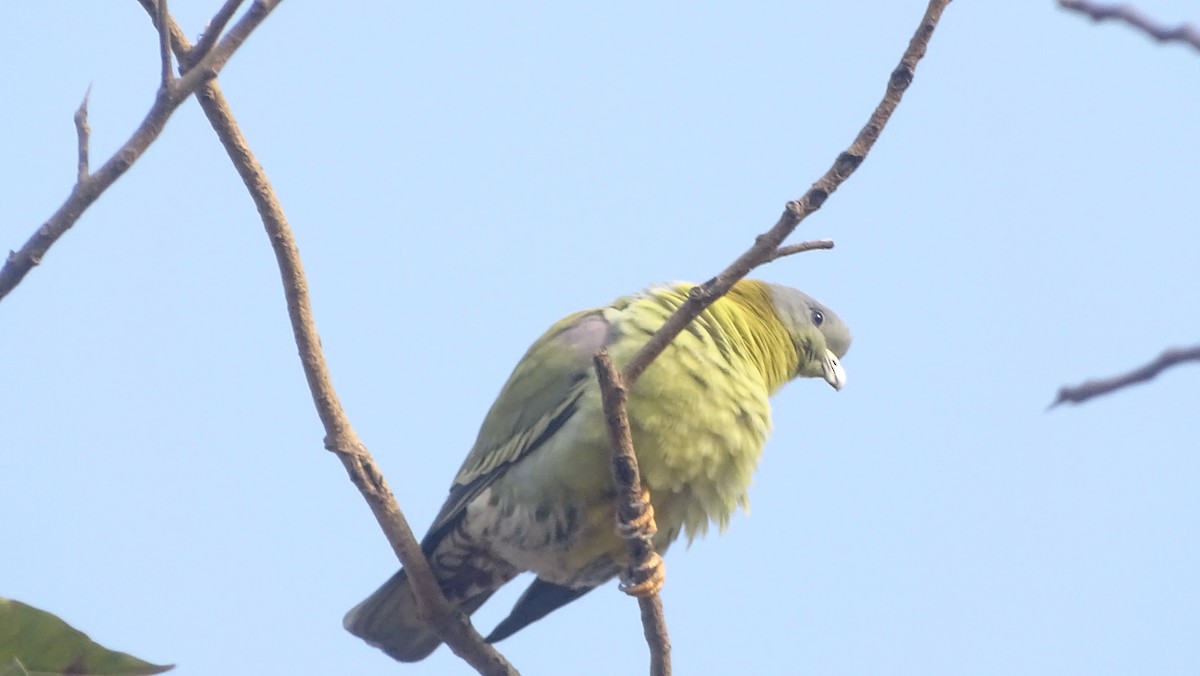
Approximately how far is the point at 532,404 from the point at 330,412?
0.78 metres

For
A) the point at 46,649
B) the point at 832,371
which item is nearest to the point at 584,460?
the point at 832,371

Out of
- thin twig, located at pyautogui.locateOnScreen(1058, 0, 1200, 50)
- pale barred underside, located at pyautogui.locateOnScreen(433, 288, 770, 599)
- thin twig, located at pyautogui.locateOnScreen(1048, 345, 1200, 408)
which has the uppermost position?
pale barred underside, located at pyautogui.locateOnScreen(433, 288, 770, 599)

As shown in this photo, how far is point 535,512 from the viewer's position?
4.02 meters

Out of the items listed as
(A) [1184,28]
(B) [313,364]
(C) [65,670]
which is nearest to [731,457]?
(B) [313,364]

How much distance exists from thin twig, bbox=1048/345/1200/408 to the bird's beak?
12.5 ft

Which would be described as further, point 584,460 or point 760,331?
point 760,331

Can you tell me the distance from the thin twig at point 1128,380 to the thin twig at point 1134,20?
0.98ft

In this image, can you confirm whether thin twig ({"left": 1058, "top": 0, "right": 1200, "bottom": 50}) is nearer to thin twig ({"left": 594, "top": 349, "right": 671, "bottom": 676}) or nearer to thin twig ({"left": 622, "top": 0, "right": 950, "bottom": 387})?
thin twig ({"left": 622, "top": 0, "right": 950, "bottom": 387})

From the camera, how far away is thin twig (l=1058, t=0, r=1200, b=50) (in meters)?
1.17

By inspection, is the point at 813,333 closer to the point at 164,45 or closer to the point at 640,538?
the point at 640,538

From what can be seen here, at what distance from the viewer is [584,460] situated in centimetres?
387

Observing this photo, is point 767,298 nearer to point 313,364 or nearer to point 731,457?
point 731,457

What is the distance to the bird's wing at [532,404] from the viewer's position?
13.4 ft

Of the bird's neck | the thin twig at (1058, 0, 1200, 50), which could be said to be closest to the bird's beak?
the bird's neck
